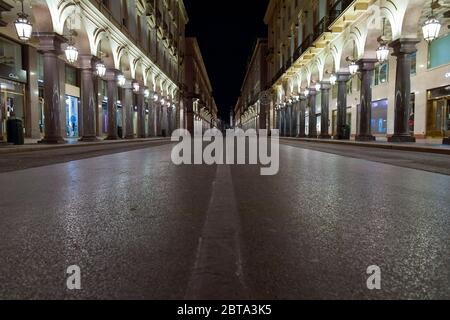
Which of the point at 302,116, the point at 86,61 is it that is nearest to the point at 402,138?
the point at 86,61

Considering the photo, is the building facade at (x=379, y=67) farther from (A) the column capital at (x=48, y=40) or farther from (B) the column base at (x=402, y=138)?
(A) the column capital at (x=48, y=40)

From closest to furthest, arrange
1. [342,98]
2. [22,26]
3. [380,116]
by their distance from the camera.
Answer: [22,26] → [342,98] → [380,116]

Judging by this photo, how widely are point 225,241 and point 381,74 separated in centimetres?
2628

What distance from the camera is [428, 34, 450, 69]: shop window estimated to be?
1850 centimetres

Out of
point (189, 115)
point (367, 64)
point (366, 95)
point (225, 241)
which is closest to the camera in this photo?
point (225, 241)

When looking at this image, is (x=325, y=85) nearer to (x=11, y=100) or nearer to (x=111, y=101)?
(x=111, y=101)

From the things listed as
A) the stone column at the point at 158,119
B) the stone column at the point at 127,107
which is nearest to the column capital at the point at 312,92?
the stone column at the point at 127,107

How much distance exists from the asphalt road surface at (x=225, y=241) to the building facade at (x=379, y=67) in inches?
502

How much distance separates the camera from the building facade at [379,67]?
618 inches

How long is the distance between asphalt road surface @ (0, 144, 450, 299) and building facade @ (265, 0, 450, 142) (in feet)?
41.9

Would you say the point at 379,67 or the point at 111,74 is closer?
the point at 111,74

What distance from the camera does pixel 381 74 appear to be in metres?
25.3

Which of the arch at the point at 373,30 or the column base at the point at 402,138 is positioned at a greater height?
the arch at the point at 373,30

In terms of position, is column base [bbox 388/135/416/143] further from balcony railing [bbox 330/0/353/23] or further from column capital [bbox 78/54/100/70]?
column capital [bbox 78/54/100/70]
